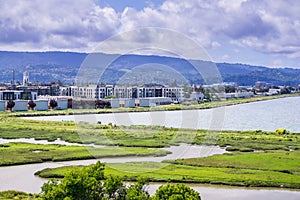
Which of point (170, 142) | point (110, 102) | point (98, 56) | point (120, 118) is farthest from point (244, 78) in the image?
point (98, 56)

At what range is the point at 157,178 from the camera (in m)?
16.4

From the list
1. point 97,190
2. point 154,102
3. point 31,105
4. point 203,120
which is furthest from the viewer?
point 154,102

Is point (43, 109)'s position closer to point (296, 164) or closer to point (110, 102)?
point (110, 102)

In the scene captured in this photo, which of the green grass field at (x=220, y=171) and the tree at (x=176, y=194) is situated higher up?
the tree at (x=176, y=194)

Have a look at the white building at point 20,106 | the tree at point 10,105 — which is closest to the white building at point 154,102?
the white building at point 20,106

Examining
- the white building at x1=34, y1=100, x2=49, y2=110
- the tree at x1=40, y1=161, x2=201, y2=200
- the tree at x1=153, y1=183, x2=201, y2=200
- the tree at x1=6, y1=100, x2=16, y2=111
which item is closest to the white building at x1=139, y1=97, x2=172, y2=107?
the white building at x1=34, y1=100, x2=49, y2=110

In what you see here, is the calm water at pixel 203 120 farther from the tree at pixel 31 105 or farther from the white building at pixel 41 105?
the white building at pixel 41 105

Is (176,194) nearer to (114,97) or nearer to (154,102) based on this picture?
(114,97)

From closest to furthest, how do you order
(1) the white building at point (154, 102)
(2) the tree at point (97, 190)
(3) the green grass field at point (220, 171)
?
(2) the tree at point (97, 190) < (3) the green grass field at point (220, 171) < (1) the white building at point (154, 102)

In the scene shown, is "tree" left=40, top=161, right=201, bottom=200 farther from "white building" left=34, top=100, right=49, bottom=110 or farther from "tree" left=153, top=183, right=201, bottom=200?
"white building" left=34, top=100, right=49, bottom=110

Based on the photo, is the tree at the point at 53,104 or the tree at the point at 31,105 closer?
the tree at the point at 31,105

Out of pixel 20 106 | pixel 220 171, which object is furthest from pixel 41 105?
pixel 220 171

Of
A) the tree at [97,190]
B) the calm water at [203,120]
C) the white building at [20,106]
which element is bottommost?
the calm water at [203,120]

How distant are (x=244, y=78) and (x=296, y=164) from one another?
164346 mm
